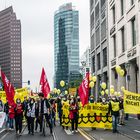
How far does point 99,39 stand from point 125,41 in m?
22.1

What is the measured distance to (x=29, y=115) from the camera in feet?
64.4

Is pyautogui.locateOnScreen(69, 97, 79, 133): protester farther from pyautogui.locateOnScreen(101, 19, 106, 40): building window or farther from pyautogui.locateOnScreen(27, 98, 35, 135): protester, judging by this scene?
pyautogui.locateOnScreen(101, 19, 106, 40): building window

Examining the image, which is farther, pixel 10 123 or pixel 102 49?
pixel 102 49

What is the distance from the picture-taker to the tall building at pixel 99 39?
223 feet

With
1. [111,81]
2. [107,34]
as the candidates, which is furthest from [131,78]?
[107,34]

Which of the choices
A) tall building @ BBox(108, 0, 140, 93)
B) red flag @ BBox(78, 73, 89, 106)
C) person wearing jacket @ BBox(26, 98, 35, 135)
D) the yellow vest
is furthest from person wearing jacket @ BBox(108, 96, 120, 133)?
tall building @ BBox(108, 0, 140, 93)

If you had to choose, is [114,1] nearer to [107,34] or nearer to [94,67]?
[107,34]

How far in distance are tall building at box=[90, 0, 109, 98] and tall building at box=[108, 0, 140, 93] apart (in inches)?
160

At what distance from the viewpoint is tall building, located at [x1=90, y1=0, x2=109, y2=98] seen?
68.0 m

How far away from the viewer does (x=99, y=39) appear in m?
75.2

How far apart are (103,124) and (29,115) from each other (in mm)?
4089

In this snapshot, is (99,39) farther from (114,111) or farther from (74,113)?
(114,111)

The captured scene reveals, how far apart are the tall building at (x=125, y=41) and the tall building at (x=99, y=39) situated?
407cm

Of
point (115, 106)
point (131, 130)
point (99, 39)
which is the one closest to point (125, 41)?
point (99, 39)
